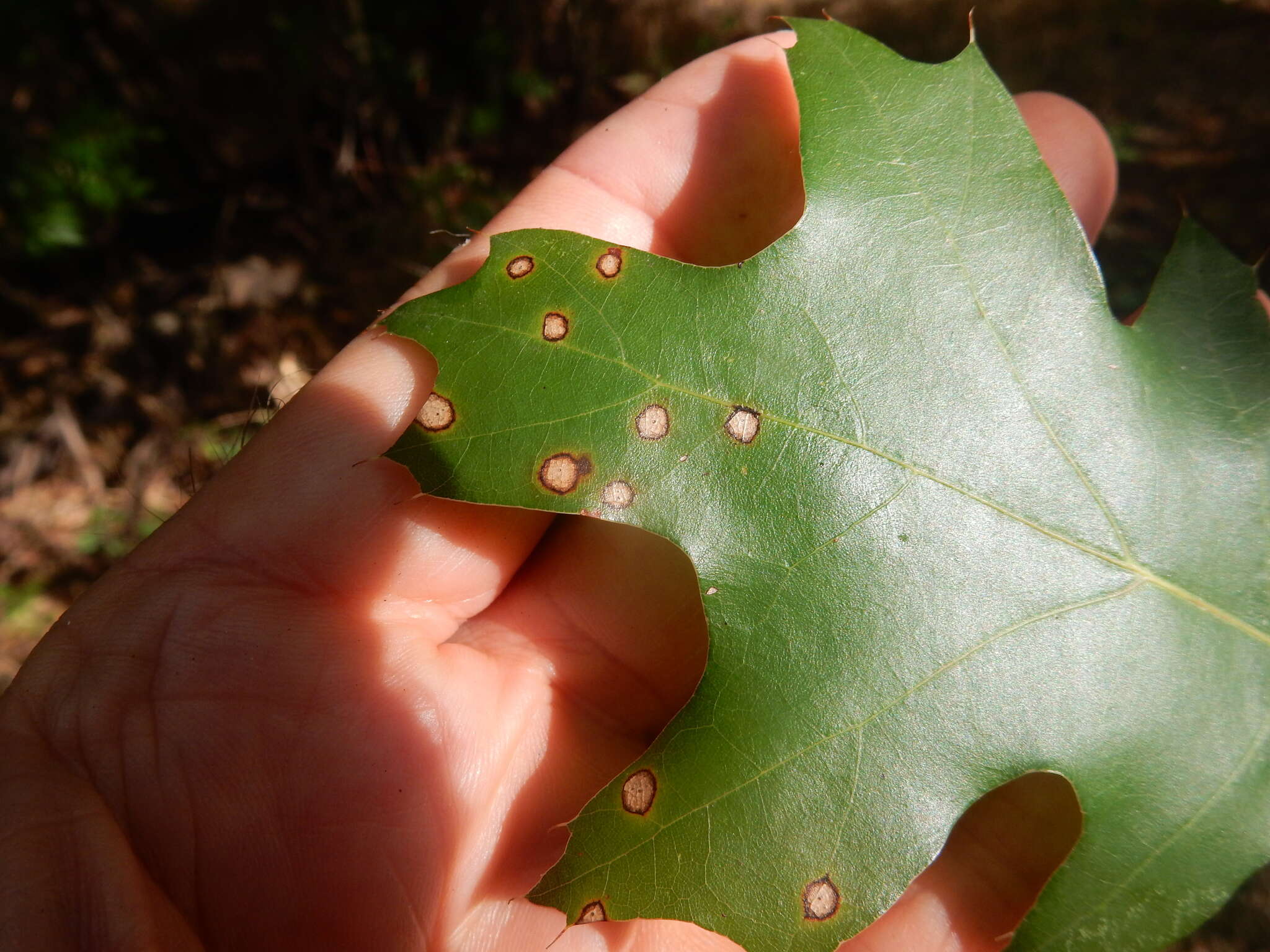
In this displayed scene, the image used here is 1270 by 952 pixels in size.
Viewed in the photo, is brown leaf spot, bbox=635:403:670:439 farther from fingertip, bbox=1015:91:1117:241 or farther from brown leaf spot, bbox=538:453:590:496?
fingertip, bbox=1015:91:1117:241

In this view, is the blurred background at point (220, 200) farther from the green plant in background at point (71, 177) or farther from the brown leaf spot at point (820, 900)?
the brown leaf spot at point (820, 900)

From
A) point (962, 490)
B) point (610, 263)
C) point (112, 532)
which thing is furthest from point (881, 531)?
point (112, 532)

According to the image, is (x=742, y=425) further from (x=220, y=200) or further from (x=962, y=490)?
(x=220, y=200)

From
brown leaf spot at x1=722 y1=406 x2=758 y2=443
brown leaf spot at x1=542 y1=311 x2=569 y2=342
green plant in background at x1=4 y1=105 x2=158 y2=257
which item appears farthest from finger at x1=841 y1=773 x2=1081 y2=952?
green plant in background at x1=4 y1=105 x2=158 y2=257

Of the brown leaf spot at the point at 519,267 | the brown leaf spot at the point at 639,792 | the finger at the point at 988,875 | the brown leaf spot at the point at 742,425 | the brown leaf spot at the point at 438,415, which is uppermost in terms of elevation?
the brown leaf spot at the point at 519,267

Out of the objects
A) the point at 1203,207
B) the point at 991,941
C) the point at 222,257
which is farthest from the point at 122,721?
the point at 1203,207

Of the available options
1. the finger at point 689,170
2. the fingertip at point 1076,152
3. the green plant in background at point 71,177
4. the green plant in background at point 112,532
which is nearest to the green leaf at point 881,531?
the finger at point 689,170

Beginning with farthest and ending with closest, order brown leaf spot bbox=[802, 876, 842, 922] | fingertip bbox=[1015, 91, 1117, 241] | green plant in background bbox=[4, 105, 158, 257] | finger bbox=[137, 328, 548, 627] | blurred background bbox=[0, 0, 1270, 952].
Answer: blurred background bbox=[0, 0, 1270, 952], green plant in background bbox=[4, 105, 158, 257], fingertip bbox=[1015, 91, 1117, 241], finger bbox=[137, 328, 548, 627], brown leaf spot bbox=[802, 876, 842, 922]
